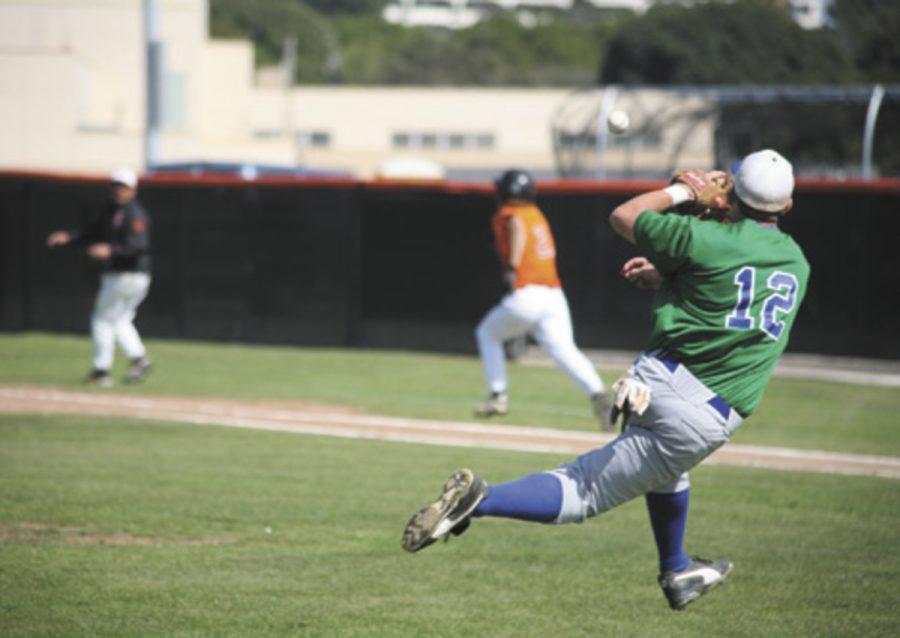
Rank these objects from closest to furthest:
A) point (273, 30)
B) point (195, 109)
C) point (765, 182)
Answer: point (765, 182), point (195, 109), point (273, 30)

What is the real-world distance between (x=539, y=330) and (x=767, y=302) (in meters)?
7.45

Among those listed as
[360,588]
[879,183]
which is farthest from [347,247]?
[360,588]

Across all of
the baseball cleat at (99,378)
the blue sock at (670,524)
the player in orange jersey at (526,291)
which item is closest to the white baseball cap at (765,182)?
the blue sock at (670,524)

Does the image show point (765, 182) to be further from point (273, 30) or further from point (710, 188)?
point (273, 30)

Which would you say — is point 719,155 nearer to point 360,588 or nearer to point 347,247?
point 347,247

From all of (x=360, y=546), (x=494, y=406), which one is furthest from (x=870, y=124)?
(x=360, y=546)

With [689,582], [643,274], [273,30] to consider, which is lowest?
[273,30]

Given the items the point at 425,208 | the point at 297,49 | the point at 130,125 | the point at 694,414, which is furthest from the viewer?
the point at 297,49

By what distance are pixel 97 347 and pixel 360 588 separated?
9.17 m

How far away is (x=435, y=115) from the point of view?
72438 millimetres

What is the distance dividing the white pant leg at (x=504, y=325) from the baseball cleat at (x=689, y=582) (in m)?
7.01

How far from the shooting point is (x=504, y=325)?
13.7 meters

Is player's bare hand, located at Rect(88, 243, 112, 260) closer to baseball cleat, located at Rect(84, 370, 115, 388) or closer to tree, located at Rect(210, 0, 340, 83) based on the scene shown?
baseball cleat, located at Rect(84, 370, 115, 388)

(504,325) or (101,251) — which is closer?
(504,325)
